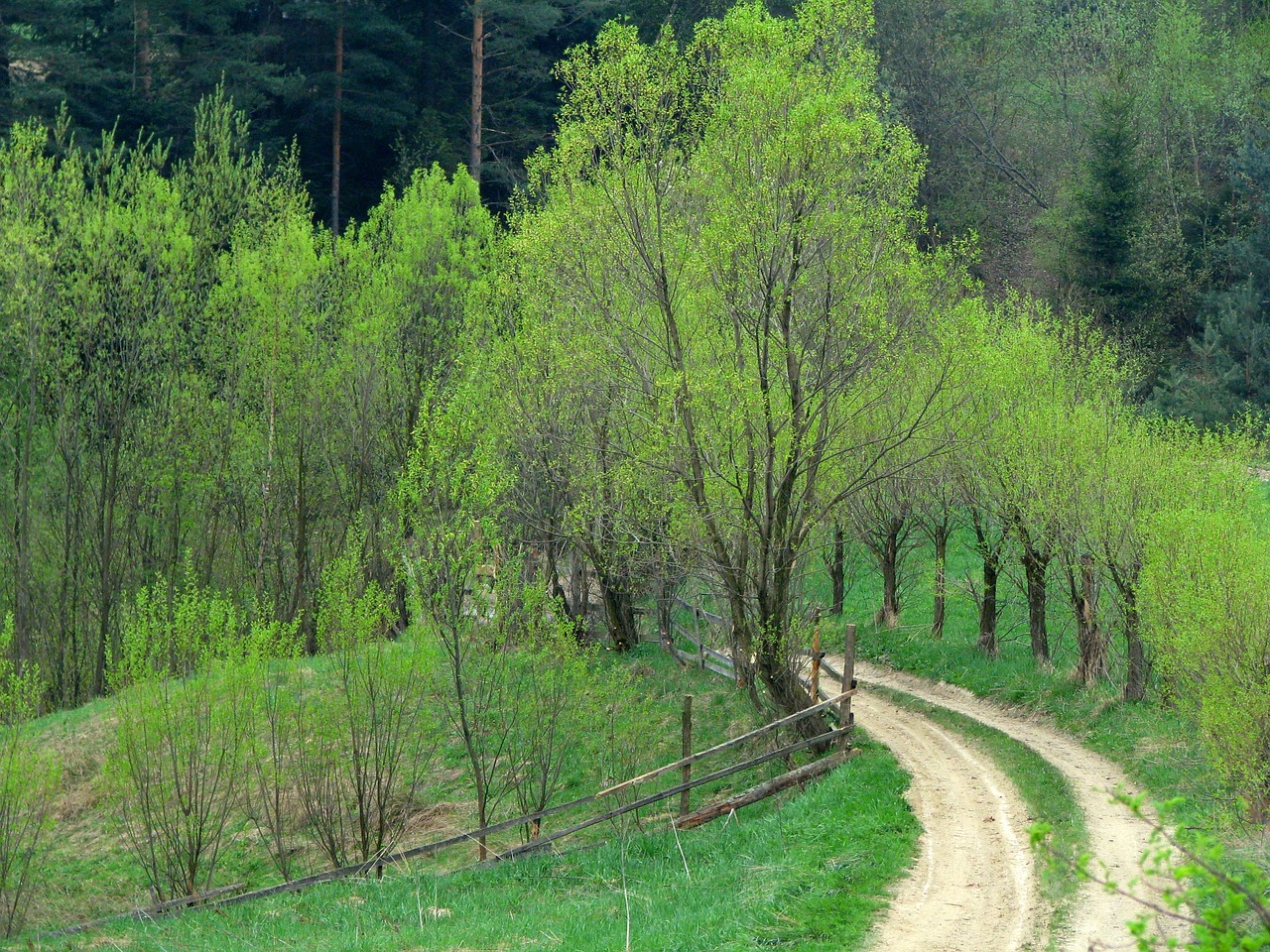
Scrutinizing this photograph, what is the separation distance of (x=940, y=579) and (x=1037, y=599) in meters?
2.42

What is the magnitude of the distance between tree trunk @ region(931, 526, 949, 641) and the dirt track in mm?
4245

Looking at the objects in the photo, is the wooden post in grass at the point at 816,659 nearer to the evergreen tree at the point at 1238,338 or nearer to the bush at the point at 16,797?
the bush at the point at 16,797

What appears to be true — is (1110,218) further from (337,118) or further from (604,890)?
(604,890)

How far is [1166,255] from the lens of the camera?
41469 millimetres

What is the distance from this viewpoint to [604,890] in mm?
14812

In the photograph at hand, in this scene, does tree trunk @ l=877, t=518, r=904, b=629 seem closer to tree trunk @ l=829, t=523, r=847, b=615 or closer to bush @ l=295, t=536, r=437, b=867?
tree trunk @ l=829, t=523, r=847, b=615

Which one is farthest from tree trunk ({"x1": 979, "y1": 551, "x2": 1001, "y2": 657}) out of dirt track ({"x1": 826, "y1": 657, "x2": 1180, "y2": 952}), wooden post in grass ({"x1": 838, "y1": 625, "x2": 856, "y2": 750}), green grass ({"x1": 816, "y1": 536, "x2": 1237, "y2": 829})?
wooden post in grass ({"x1": 838, "y1": 625, "x2": 856, "y2": 750})

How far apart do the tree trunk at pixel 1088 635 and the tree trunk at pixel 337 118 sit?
26071mm

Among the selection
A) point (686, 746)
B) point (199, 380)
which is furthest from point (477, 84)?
point (686, 746)

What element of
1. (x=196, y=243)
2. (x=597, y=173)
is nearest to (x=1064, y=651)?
(x=597, y=173)

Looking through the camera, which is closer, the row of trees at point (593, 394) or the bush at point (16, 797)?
the bush at point (16, 797)

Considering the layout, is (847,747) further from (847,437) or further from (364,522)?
(364,522)

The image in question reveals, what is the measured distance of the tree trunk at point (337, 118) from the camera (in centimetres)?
3822

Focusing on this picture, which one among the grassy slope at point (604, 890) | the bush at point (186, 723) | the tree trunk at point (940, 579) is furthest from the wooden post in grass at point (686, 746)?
the tree trunk at point (940, 579)
